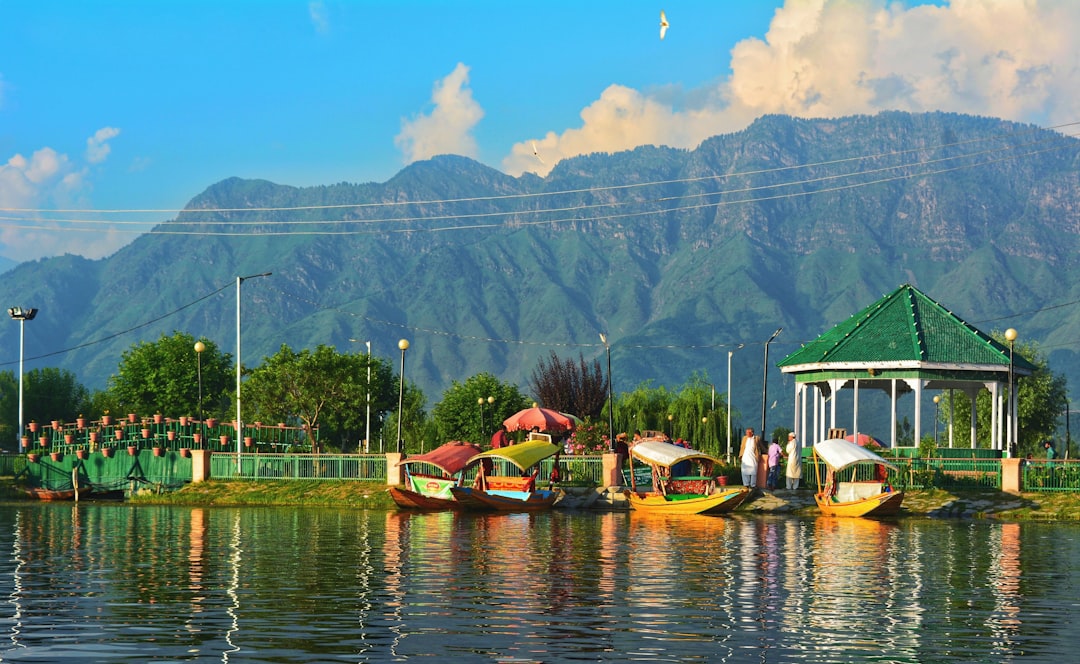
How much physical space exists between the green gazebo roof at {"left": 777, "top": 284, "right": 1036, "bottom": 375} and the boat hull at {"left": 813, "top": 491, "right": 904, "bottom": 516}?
11306 millimetres

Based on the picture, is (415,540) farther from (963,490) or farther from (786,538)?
(963,490)

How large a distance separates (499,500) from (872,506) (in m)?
12.9

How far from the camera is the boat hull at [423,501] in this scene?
49.6 meters

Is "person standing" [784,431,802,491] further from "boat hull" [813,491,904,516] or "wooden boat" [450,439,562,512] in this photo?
"wooden boat" [450,439,562,512]

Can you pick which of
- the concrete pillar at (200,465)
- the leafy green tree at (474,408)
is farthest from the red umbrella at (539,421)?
the leafy green tree at (474,408)

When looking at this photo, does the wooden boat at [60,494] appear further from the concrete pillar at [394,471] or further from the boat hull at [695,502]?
the boat hull at [695,502]

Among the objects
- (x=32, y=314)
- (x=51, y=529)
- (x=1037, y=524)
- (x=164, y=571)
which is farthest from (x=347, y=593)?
(x=32, y=314)

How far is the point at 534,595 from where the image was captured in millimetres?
22453

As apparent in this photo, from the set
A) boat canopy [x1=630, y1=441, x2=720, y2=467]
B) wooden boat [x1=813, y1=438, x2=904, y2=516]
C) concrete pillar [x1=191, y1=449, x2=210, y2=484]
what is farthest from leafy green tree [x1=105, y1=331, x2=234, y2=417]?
wooden boat [x1=813, y1=438, x2=904, y2=516]

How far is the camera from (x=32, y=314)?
84.8 metres

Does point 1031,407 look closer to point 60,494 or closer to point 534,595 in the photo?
point 60,494

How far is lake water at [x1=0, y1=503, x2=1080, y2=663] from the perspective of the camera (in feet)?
56.3

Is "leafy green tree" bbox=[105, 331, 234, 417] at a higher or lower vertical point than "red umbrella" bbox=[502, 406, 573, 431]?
higher

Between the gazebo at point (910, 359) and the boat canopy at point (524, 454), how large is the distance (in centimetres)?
1211
